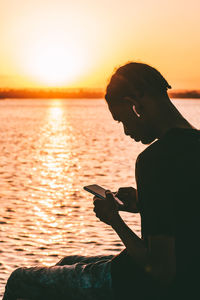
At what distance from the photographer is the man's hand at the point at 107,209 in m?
3.21

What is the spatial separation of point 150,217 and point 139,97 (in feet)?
1.95

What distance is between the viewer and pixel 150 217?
9.61 feet

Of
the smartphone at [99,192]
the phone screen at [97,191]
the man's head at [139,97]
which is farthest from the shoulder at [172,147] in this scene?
the phone screen at [97,191]

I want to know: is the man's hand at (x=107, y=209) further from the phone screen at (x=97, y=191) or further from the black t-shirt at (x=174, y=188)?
the black t-shirt at (x=174, y=188)

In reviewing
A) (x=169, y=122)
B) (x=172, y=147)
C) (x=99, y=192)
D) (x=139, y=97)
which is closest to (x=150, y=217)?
(x=172, y=147)

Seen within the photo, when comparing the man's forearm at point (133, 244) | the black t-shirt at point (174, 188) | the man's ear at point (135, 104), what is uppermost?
the man's ear at point (135, 104)

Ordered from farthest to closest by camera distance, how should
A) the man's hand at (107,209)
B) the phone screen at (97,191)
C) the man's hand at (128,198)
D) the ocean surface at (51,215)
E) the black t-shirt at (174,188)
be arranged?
the ocean surface at (51,215) < the man's hand at (128,198) < the phone screen at (97,191) < the man's hand at (107,209) < the black t-shirt at (174,188)

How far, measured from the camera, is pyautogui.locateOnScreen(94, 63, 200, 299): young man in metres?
2.91

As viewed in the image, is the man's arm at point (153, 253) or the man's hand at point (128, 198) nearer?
the man's arm at point (153, 253)

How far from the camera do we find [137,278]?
10.5ft

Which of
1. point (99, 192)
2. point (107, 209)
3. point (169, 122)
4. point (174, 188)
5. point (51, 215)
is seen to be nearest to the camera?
point (174, 188)

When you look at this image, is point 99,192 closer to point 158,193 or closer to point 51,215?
point 158,193

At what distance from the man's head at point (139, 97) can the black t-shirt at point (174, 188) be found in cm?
17

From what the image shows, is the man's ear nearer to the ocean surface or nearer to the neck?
the neck
